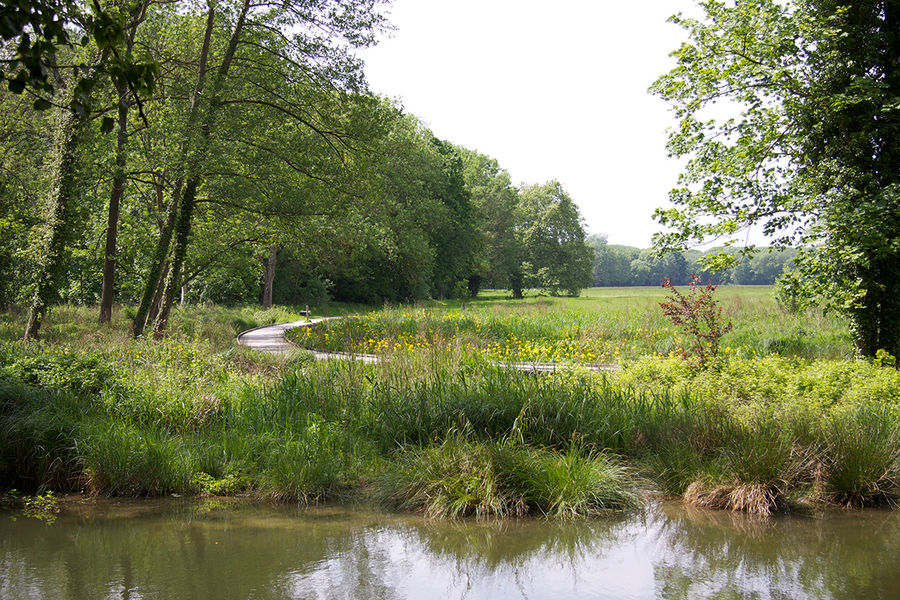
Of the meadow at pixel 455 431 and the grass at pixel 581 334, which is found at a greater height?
the grass at pixel 581 334

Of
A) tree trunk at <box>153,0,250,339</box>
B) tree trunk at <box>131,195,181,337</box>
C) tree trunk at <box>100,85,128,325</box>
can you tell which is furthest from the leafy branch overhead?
tree trunk at <box>100,85,128,325</box>

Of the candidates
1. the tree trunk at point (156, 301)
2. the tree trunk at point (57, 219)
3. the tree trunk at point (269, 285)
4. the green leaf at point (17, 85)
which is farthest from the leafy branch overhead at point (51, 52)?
the tree trunk at point (269, 285)

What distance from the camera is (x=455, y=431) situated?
23.8 feet

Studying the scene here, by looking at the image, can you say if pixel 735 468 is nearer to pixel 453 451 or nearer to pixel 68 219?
pixel 453 451

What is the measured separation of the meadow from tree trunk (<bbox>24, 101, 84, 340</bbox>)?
20.5 feet

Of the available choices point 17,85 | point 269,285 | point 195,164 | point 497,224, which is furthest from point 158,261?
point 497,224

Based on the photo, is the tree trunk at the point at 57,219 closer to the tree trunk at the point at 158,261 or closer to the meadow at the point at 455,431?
the tree trunk at the point at 158,261

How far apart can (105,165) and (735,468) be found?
15.9 meters

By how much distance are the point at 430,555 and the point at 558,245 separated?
62.3 metres

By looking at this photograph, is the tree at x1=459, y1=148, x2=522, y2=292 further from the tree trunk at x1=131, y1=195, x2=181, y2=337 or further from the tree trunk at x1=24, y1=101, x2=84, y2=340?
the tree trunk at x1=24, y1=101, x2=84, y2=340

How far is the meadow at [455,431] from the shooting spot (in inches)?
246

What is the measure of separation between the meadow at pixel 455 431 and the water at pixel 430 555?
39cm

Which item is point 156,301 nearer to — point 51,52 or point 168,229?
point 168,229

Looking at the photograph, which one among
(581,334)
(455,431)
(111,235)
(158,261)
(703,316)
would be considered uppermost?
(111,235)
